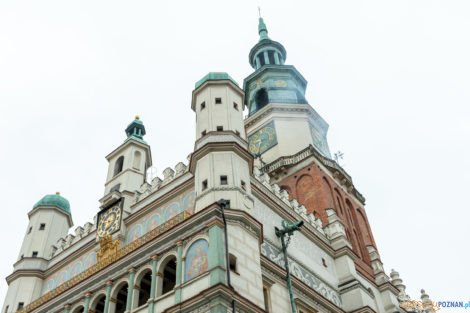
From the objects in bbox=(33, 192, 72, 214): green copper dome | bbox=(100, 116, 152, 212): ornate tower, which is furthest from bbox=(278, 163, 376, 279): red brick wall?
bbox=(33, 192, 72, 214): green copper dome

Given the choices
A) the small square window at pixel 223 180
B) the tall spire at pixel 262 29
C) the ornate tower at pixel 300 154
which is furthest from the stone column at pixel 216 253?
the tall spire at pixel 262 29

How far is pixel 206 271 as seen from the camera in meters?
21.4

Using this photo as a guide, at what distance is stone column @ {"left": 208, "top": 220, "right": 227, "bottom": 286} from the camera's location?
20.8 m

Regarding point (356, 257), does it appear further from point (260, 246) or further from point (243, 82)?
point (243, 82)

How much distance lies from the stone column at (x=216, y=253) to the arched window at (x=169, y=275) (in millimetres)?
2478

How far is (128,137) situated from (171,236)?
17.8 metres

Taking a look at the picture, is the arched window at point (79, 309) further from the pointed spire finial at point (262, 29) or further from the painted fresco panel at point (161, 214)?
the pointed spire finial at point (262, 29)

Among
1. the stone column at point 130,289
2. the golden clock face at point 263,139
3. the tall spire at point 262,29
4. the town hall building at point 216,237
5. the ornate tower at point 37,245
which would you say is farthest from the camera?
the tall spire at point 262,29

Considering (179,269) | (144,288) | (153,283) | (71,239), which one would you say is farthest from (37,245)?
(179,269)

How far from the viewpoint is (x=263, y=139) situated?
44906 mm

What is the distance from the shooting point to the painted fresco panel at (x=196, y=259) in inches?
859

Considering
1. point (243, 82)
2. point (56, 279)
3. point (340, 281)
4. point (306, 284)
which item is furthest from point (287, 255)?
point (243, 82)

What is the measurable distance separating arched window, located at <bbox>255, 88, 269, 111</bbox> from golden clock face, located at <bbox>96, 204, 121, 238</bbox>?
2198cm

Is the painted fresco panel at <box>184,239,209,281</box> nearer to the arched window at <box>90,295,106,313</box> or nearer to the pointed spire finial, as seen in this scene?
the arched window at <box>90,295,106,313</box>
